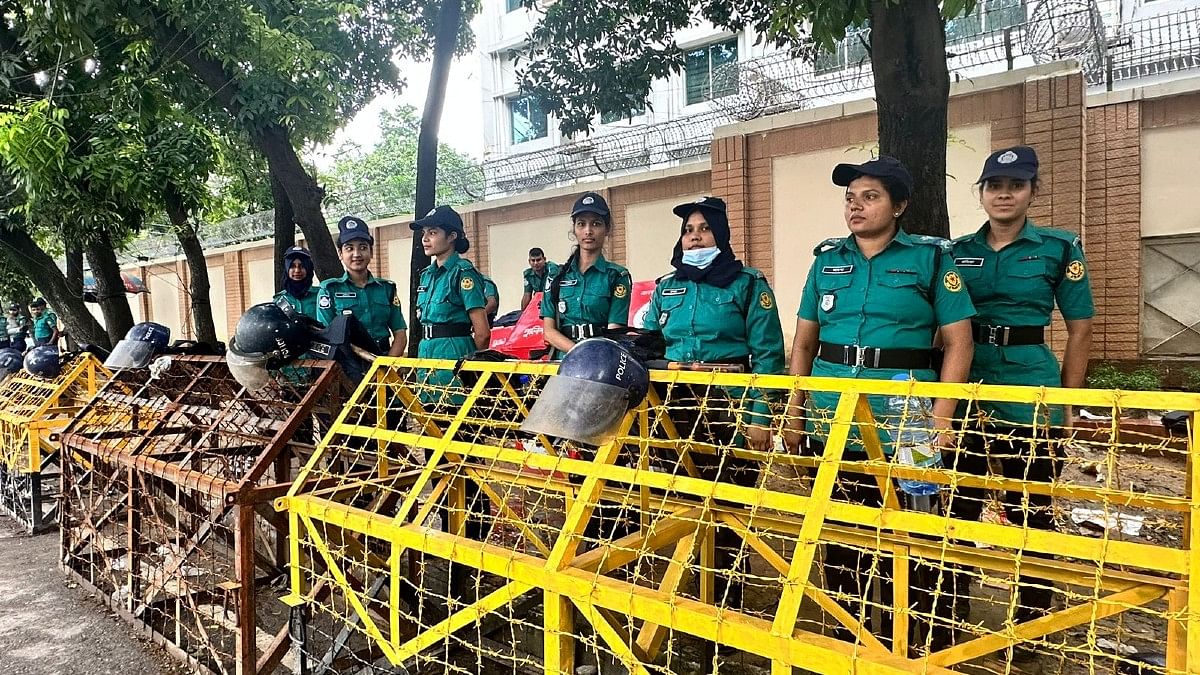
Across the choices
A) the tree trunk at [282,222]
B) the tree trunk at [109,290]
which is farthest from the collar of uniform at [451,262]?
the tree trunk at [109,290]

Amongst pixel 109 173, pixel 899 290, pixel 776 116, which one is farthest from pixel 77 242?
pixel 899 290

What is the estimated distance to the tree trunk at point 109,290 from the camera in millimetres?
8234

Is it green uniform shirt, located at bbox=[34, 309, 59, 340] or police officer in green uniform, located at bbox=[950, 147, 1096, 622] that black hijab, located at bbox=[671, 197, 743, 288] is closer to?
police officer in green uniform, located at bbox=[950, 147, 1096, 622]

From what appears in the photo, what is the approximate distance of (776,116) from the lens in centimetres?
810

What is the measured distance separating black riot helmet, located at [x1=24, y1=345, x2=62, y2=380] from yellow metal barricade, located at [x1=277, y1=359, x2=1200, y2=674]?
4.07m

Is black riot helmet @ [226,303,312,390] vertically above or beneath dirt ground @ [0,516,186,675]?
above

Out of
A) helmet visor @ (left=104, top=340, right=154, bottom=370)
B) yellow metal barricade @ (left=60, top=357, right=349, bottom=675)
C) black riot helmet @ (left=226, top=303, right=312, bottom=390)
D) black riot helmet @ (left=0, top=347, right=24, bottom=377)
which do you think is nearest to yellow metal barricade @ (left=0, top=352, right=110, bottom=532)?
black riot helmet @ (left=0, top=347, right=24, bottom=377)

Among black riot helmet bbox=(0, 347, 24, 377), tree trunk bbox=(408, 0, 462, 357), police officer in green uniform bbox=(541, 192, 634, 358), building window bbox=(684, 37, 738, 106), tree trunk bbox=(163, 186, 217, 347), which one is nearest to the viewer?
police officer in green uniform bbox=(541, 192, 634, 358)

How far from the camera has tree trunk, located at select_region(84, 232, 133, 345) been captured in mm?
8234

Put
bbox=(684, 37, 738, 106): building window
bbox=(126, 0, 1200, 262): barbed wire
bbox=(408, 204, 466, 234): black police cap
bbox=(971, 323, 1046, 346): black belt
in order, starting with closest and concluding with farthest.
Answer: bbox=(971, 323, 1046, 346): black belt, bbox=(408, 204, 466, 234): black police cap, bbox=(126, 0, 1200, 262): barbed wire, bbox=(684, 37, 738, 106): building window

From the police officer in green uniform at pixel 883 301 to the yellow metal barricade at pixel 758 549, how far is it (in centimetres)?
17

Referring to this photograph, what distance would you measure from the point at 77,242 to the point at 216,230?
37.9ft

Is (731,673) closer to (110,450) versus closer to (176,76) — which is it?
(110,450)

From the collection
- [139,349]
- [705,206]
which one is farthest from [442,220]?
[139,349]
